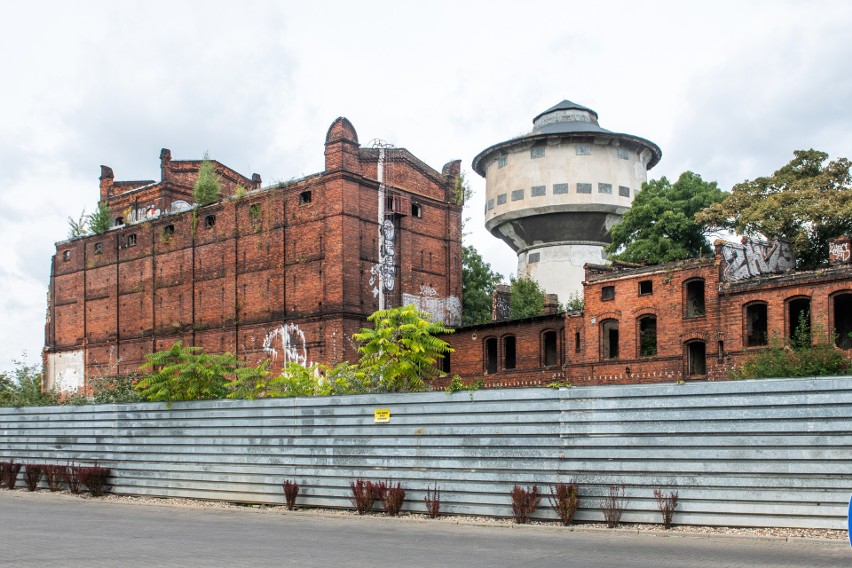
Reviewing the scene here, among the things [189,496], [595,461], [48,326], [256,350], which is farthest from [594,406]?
[48,326]

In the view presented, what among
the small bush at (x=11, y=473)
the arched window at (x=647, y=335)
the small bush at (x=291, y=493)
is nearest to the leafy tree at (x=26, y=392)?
the small bush at (x=11, y=473)

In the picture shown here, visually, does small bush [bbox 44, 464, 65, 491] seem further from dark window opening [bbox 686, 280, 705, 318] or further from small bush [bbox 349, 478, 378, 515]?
dark window opening [bbox 686, 280, 705, 318]

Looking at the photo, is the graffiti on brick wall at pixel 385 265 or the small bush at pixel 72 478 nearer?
the small bush at pixel 72 478

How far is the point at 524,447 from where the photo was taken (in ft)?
51.2

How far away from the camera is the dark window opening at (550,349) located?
130 ft

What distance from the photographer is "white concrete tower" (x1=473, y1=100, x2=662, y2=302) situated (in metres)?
51.8

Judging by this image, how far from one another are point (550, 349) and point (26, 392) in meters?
21.1

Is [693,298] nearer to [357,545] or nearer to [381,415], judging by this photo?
[381,415]

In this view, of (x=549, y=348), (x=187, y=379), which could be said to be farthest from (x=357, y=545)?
(x=549, y=348)

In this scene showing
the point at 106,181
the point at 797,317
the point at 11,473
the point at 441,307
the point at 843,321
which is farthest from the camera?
the point at 106,181

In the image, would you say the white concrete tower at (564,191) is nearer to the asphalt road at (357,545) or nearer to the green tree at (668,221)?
the green tree at (668,221)

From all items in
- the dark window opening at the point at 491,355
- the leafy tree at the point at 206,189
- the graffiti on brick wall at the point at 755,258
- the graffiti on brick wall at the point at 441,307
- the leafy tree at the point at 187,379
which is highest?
the leafy tree at the point at 206,189

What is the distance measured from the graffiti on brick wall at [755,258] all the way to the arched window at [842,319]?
9.24 feet

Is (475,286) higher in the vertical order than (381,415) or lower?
higher
